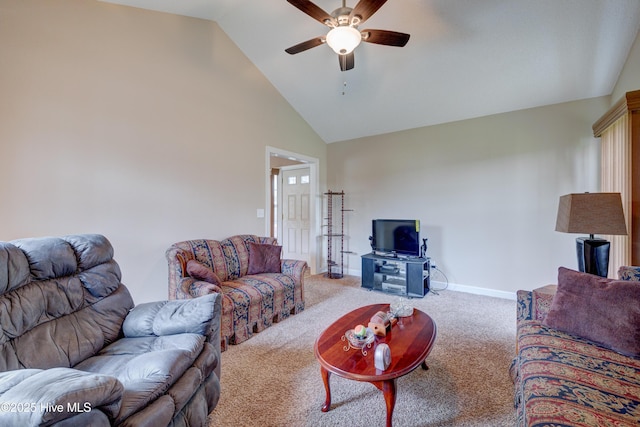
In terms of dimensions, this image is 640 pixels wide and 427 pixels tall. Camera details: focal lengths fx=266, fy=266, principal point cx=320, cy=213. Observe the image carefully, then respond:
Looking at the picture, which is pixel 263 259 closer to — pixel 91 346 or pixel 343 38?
pixel 91 346

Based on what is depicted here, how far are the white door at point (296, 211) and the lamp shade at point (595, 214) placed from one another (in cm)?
378

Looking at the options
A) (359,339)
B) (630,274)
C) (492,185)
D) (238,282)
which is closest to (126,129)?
(238,282)

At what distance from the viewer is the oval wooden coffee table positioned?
1377mm

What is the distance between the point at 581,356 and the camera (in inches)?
55.1

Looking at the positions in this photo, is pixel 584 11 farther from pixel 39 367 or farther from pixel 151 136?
pixel 39 367

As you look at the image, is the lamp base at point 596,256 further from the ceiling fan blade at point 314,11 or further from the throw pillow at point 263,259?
the throw pillow at point 263,259

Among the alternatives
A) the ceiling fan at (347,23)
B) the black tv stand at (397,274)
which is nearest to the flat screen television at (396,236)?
the black tv stand at (397,274)

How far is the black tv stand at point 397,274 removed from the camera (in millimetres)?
3758

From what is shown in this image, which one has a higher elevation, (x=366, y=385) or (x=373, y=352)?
(x=373, y=352)

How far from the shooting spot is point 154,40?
2.75 meters

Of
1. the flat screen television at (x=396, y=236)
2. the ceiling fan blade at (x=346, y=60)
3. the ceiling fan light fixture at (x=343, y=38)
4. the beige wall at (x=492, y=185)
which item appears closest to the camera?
the ceiling fan light fixture at (x=343, y=38)

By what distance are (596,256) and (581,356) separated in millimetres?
1045

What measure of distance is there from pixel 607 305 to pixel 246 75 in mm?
4214

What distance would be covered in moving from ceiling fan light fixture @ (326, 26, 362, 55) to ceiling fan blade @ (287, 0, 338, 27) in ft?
0.23
